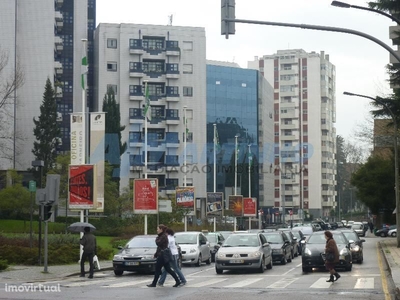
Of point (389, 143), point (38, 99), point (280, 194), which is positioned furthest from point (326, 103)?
point (389, 143)

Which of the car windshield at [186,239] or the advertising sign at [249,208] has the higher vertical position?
the advertising sign at [249,208]

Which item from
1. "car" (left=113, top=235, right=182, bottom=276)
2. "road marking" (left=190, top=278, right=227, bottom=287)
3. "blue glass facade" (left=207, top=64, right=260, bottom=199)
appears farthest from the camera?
"blue glass facade" (left=207, top=64, right=260, bottom=199)

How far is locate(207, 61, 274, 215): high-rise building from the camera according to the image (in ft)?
347

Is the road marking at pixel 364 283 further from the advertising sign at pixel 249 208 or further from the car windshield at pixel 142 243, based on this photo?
the advertising sign at pixel 249 208

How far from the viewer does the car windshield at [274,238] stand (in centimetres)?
3422

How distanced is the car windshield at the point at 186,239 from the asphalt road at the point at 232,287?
485cm

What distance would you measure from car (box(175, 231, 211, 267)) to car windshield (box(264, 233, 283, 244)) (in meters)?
2.96

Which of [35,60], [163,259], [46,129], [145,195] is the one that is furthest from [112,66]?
[163,259]

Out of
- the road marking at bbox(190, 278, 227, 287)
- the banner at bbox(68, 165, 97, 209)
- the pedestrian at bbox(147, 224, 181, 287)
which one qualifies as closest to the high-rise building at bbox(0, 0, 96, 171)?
the banner at bbox(68, 165, 97, 209)

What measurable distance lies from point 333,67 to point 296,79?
40.3ft

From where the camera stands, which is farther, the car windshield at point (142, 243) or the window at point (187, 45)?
the window at point (187, 45)

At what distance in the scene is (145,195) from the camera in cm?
4172

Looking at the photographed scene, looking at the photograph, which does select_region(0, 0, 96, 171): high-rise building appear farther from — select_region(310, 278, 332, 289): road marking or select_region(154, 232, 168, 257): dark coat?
select_region(310, 278, 332, 289): road marking

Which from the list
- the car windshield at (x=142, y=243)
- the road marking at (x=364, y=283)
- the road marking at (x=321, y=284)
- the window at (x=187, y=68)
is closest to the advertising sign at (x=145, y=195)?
the car windshield at (x=142, y=243)
